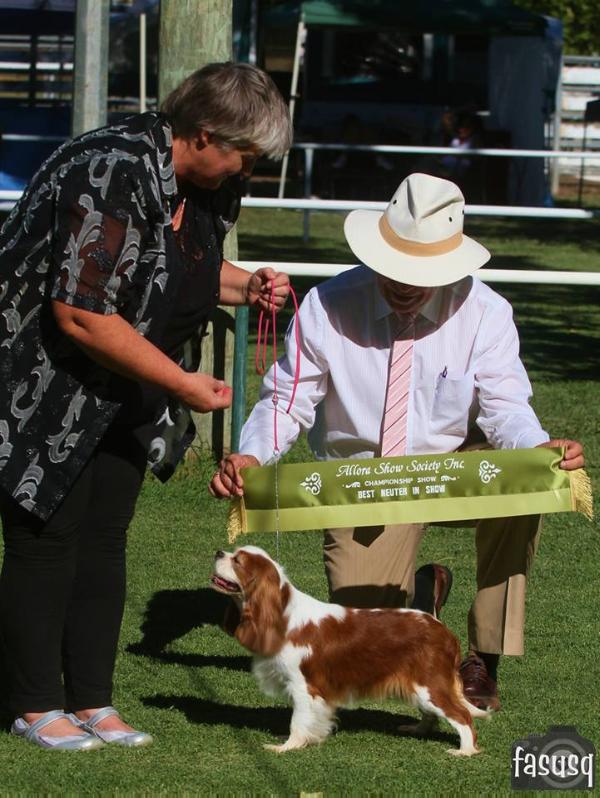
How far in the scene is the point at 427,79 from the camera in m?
27.0

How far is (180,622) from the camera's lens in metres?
5.51

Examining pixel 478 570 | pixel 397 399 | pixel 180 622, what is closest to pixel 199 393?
pixel 397 399

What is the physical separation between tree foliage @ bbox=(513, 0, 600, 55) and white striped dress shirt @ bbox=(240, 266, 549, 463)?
3286 centimetres

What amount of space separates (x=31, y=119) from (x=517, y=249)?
7517 mm

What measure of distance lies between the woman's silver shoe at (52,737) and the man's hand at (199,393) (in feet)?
3.46

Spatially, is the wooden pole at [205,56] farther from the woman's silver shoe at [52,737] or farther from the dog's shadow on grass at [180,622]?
the woman's silver shoe at [52,737]

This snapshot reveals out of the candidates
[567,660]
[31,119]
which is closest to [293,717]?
[567,660]

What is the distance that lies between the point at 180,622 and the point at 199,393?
190cm

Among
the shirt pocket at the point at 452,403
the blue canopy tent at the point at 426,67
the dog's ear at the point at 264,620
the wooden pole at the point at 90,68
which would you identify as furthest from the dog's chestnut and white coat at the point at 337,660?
the blue canopy tent at the point at 426,67

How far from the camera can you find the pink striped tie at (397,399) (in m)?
4.64

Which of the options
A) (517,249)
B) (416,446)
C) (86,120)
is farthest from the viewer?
(517,249)

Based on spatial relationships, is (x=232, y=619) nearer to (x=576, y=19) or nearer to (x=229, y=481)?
(x=229, y=481)

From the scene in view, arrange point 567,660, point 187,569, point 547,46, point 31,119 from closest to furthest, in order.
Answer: point 567,660, point 187,569, point 31,119, point 547,46

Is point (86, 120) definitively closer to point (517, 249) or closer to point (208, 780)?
point (208, 780)
